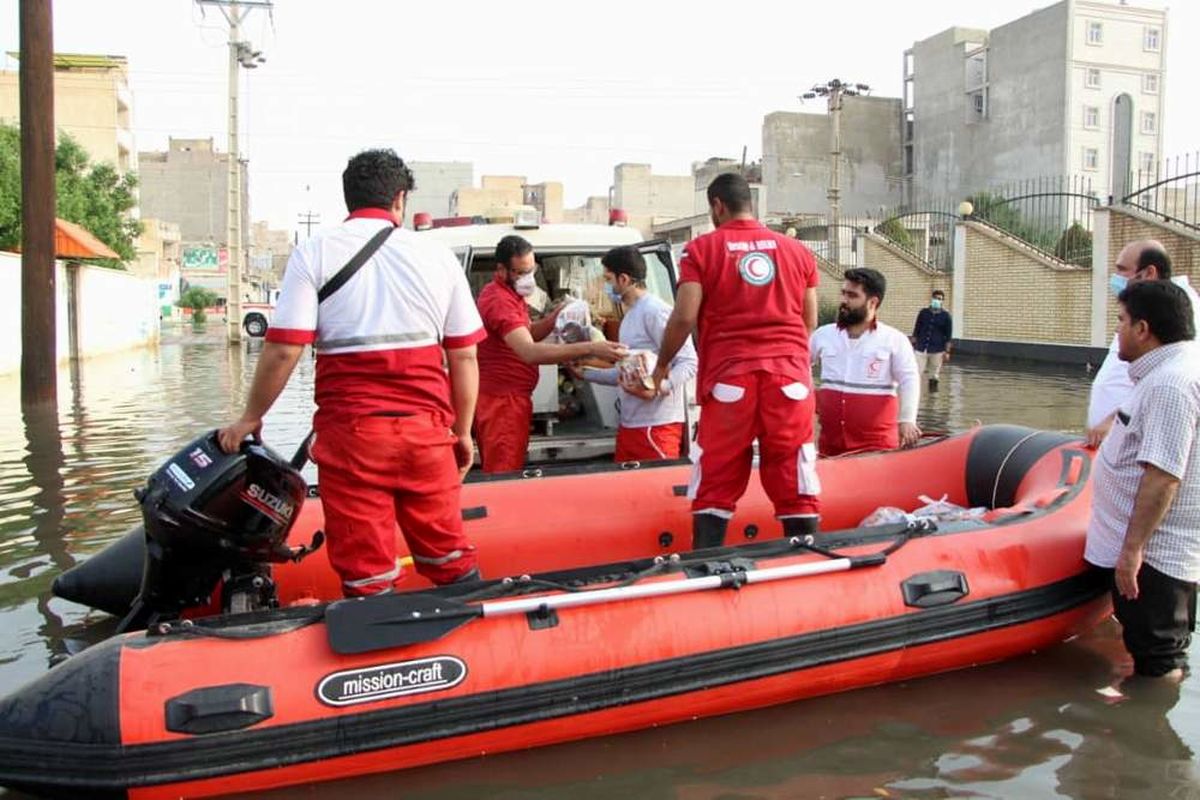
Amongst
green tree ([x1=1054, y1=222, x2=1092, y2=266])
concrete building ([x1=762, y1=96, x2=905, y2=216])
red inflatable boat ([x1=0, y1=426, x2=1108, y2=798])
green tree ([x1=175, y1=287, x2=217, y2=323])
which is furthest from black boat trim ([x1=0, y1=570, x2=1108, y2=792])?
green tree ([x1=175, y1=287, x2=217, y2=323])

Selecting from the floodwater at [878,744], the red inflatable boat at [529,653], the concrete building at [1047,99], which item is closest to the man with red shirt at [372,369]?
the red inflatable boat at [529,653]

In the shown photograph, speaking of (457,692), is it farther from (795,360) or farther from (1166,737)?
(1166,737)

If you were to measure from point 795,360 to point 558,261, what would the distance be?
3.12 meters

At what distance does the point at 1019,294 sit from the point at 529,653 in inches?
828

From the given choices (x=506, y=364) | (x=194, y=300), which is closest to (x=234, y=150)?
(x=506, y=364)

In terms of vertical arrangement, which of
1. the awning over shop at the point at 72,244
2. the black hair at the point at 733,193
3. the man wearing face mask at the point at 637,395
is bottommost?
the man wearing face mask at the point at 637,395

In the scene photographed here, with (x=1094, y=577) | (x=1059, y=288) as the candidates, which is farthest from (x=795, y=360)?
(x=1059, y=288)

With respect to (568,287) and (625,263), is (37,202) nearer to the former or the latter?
(568,287)

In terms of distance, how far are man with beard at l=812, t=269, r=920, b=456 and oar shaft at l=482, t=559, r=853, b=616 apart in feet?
6.74

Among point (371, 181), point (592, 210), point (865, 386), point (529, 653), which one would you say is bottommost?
point (529, 653)

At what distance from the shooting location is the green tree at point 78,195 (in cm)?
2134

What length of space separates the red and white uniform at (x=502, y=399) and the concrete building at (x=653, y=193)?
71704 millimetres

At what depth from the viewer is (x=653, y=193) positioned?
77.0 m

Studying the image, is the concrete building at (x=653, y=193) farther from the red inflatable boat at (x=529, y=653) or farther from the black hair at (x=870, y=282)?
the red inflatable boat at (x=529, y=653)
